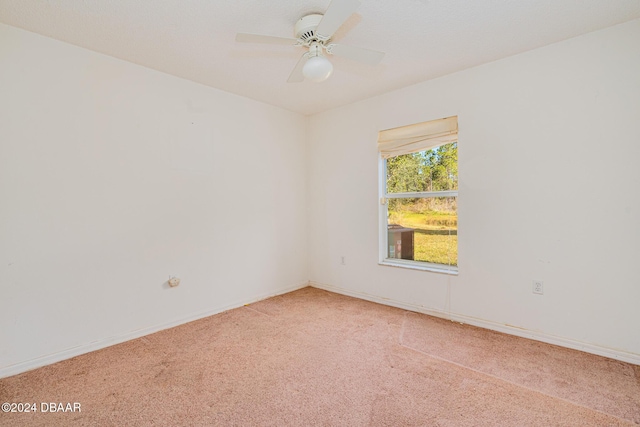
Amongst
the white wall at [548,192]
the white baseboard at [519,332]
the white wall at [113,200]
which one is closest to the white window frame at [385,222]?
the white wall at [548,192]

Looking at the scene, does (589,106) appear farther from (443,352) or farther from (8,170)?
(8,170)

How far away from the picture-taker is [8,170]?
2.10 meters

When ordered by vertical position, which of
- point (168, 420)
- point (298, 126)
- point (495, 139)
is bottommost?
point (168, 420)

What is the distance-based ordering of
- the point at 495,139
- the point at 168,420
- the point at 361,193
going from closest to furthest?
the point at 168,420, the point at 495,139, the point at 361,193

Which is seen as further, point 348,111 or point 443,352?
point 348,111

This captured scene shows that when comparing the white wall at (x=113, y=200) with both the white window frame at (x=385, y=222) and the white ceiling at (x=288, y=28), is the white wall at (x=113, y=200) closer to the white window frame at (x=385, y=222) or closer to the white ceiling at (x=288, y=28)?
the white ceiling at (x=288, y=28)

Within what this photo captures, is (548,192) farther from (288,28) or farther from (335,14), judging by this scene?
(288,28)

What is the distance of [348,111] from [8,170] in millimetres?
3164

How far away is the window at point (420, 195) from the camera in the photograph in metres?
3.04

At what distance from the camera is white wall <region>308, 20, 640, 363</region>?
218 cm

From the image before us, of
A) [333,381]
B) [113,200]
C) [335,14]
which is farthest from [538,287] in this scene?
[113,200]

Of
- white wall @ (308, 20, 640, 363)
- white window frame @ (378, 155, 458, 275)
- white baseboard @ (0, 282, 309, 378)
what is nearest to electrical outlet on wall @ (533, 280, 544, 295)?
white wall @ (308, 20, 640, 363)

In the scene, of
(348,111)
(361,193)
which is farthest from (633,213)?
(348,111)

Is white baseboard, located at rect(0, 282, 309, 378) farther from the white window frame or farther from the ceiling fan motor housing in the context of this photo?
the ceiling fan motor housing
